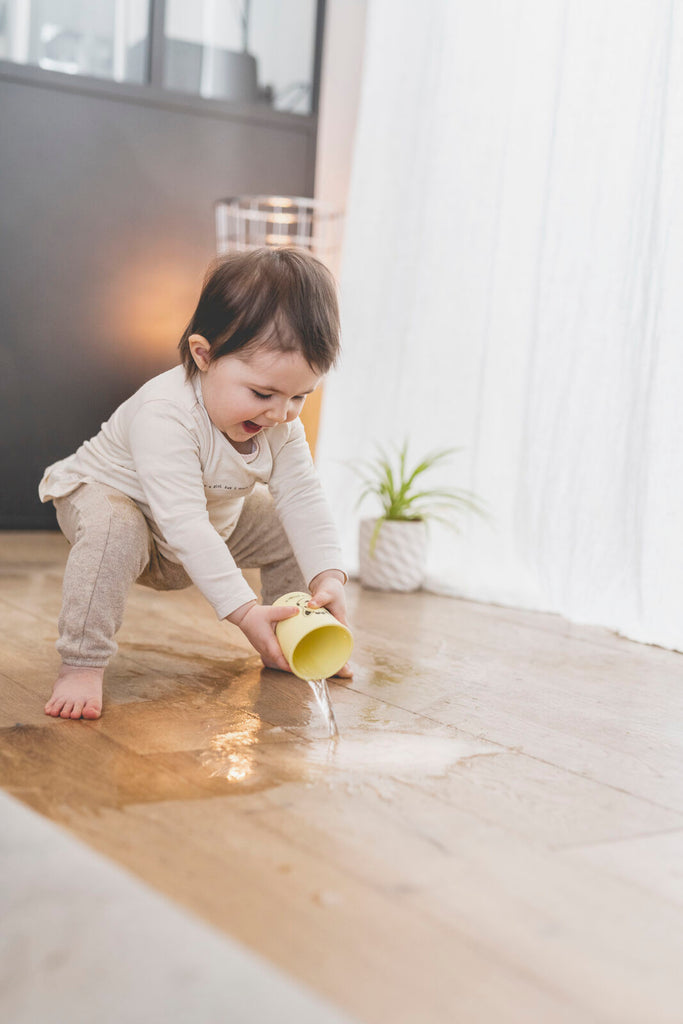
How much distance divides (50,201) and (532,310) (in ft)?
4.53

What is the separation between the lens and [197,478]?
4.17ft

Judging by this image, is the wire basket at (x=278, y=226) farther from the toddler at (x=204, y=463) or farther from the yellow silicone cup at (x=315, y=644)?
the yellow silicone cup at (x=315, y=644)

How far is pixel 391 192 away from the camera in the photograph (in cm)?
250

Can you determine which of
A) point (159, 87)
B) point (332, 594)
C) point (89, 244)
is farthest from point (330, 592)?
point (159, 87)

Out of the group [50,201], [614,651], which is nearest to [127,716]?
[614,651]

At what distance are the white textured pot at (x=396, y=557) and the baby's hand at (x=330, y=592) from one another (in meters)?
0.79

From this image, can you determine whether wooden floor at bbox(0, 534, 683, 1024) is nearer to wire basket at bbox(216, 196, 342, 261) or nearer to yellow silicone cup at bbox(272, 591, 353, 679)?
yellow silicone cup at bbox(272, 591, 353, 679)

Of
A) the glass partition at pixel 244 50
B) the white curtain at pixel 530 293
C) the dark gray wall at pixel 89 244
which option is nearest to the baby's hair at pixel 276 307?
the white curtain at pixel 530 293

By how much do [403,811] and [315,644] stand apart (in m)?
0.30

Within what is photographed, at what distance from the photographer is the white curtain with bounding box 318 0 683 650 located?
71.6 inches

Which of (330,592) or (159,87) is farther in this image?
(159,87)

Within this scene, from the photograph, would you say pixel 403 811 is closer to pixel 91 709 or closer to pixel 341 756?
pixel 341 756

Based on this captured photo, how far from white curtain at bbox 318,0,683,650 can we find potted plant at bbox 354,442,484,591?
42mm

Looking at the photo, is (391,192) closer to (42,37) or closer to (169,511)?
(42,37)
